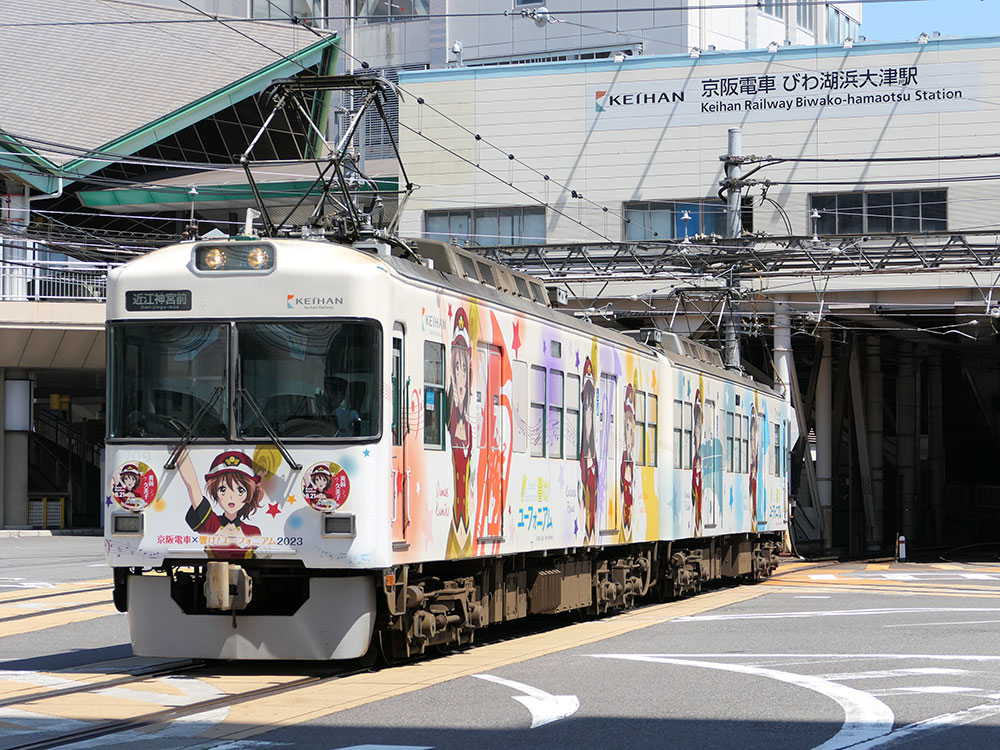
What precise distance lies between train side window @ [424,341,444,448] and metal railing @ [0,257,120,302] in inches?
1183

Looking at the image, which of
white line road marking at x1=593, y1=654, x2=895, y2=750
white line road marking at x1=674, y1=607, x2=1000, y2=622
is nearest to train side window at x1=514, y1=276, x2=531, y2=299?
white line road marking at x1=674, y1=607, x2=1000, y2=622

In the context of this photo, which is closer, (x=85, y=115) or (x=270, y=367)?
(x=270, y=367)

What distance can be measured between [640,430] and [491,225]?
30.5 meters

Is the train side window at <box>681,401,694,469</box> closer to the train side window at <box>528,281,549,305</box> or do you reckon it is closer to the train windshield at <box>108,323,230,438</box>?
the train side window at <box>528,281,549,305</box>

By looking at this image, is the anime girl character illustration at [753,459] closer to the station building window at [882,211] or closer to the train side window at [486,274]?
the train side window at [486,274]

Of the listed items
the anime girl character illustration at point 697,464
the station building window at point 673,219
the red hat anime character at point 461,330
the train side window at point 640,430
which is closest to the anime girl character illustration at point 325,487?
the red hat anime character at point 461,330

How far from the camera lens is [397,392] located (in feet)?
37.7

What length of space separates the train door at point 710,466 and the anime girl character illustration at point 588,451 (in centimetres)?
525

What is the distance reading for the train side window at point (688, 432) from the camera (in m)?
20.7

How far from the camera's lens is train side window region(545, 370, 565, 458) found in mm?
15148

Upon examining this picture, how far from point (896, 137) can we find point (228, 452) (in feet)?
120

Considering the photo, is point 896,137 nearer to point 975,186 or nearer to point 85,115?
point 975,186

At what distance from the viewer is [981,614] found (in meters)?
17.9

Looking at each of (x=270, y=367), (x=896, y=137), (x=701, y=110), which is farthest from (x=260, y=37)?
(x=270, y=367)
